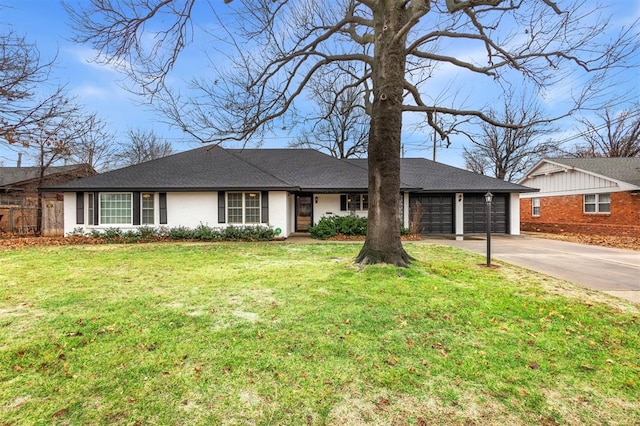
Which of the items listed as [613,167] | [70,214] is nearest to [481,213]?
[613,167]

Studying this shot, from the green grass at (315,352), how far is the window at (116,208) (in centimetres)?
805

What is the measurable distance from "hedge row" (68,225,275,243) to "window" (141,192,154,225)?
1.34 feet

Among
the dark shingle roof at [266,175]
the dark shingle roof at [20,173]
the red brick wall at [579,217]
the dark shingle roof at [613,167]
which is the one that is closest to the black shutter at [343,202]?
the dark shingle roof at [266,175]

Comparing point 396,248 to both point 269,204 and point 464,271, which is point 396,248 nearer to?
point 464,271

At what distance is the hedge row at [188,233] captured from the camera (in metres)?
12.6

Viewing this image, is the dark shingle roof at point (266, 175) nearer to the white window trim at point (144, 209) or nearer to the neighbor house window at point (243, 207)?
the white window trim at point (144, 209)

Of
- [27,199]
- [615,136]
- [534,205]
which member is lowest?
[534,205]

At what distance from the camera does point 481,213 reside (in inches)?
625

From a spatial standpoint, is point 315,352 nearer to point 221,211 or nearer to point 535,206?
point 221,211

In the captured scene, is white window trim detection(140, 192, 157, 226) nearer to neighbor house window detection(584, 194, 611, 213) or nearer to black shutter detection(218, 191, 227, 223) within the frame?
black shutter detection(218, 191, 227, 223)

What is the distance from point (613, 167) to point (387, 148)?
1787 cm

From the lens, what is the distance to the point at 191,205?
43.4 ft

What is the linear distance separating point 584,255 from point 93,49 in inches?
549

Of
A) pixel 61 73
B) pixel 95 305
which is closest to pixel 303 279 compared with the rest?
pixel 95 305
